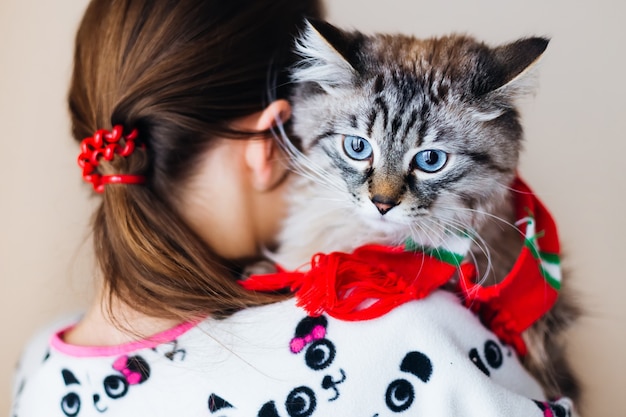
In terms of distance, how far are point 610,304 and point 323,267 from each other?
1199 millimetres

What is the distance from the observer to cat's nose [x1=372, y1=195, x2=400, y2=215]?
1079mm

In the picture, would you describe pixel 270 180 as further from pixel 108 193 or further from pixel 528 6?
pixel 528 6

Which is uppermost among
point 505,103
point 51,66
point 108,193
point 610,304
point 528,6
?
point 528,6

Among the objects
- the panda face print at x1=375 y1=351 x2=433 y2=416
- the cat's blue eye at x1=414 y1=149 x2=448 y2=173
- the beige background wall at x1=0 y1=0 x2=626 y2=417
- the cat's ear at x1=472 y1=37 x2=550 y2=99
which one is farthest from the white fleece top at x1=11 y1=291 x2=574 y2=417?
the beige background wall at x1=0 y1=0 x2=626 y2=417

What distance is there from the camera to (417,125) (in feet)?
3.54

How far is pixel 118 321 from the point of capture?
47.8 inches

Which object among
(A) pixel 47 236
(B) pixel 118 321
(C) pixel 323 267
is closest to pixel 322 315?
(C) pixel 323 267

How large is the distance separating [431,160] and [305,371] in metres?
0.48

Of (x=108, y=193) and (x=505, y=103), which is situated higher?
(x=505, y=103)

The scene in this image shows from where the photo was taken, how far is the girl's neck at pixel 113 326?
119 cm

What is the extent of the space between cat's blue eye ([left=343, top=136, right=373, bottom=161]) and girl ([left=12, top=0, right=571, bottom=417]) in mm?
213

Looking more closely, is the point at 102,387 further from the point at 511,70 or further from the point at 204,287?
the point at 511,70

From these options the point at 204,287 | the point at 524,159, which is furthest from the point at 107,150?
the point at 524,159

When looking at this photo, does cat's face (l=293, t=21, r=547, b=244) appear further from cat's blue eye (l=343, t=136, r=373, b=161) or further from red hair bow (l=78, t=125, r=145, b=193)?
red hair bow (l=78, t=125, r=145, b=193)
